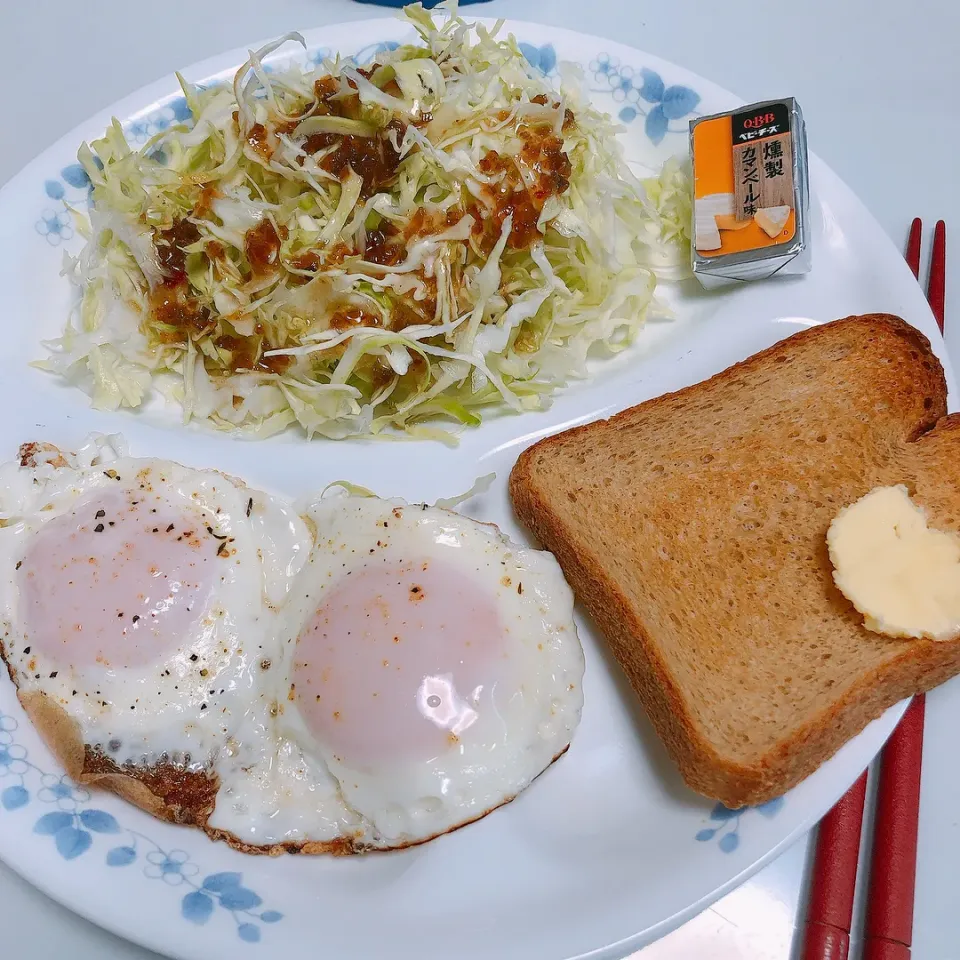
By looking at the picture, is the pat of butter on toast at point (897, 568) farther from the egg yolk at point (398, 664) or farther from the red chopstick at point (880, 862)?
the egg yolk at point (398, 664)

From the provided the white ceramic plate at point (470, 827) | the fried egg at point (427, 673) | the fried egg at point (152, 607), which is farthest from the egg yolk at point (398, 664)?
the white ceramic plate at point (470, 827)

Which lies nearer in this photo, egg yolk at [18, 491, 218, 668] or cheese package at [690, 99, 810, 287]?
egg yolk at [18, 491, 218, 668]

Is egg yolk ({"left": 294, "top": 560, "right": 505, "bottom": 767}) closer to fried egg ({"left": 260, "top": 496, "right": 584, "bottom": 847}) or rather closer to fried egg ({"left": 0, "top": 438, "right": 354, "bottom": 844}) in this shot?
fried egg ({"left": 260, "top": 496, "right": 584, "bottom": 847})

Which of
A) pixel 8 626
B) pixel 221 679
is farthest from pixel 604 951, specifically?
pixel 8 626

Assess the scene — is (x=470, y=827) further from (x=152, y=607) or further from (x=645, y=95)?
(x=645, y=95)

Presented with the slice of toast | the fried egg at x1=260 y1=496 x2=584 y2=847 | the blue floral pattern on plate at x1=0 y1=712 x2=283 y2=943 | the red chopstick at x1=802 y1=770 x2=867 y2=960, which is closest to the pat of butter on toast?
the slice of toast

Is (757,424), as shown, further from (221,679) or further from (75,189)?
(75,189)

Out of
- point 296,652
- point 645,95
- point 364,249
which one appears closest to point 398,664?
point 296,652

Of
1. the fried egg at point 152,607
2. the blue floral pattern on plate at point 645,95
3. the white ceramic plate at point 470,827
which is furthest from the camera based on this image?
the blue floral pattern on plate at point 645,95
